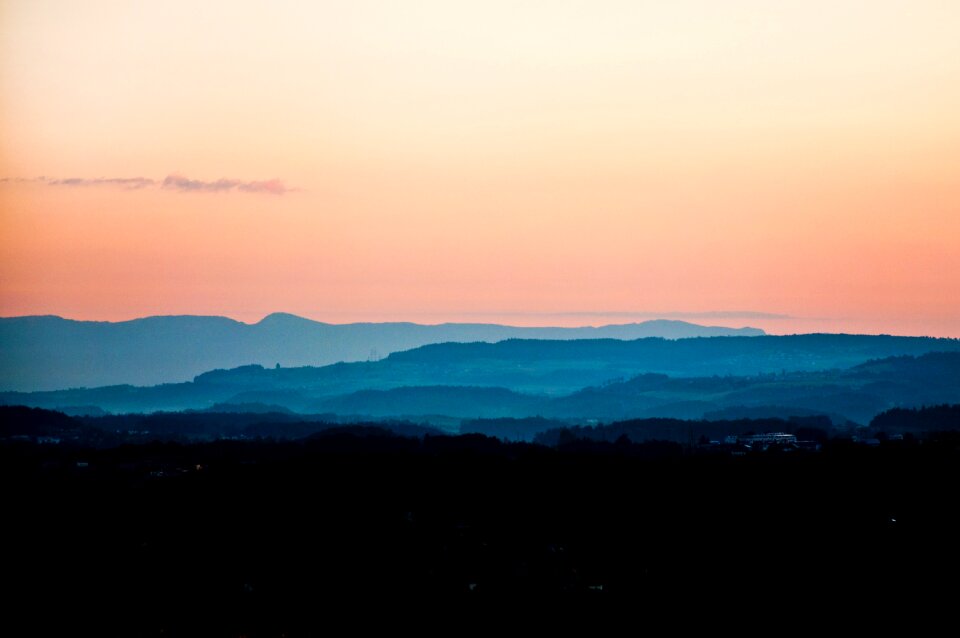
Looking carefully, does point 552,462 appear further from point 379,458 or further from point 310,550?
point 310,550

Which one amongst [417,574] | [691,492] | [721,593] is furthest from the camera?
[691,492]

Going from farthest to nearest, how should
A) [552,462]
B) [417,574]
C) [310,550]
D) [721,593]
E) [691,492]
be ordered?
[552,462] → [691,492] → [310,550] → [417,574] → [721,593]

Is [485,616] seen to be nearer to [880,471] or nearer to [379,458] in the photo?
[880,471]

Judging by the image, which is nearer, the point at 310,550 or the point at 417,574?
the point at 417,574

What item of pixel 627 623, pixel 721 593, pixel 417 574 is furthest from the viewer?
pixel 417 574

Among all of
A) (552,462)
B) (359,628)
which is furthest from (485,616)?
(552,462)

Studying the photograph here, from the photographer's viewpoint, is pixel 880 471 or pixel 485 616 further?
pixel 880 471

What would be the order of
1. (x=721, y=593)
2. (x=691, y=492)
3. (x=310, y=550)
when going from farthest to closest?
(x=691, y=492) < (x=310, y=550) < (x=721, y=593)

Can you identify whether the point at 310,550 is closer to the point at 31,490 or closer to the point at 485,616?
the point at 485,616

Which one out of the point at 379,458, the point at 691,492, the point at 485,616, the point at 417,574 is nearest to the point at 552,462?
the point at 379,458
